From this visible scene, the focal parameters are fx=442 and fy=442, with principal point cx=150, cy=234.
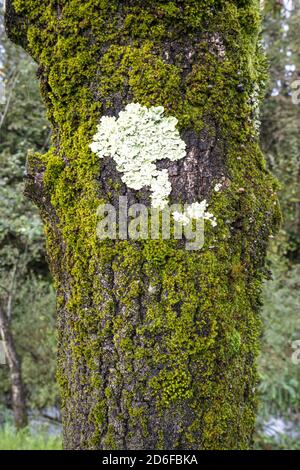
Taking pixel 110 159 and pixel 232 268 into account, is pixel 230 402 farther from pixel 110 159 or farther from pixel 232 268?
pixel 110 159

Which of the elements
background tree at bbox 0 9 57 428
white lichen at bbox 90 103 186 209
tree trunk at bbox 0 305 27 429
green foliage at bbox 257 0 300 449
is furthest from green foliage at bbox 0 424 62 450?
white lichen at bbox 90 103 186 209

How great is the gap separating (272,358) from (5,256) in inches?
139

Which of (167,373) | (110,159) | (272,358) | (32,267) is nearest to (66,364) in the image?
(167,373)

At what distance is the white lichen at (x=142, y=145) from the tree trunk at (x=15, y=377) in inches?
174

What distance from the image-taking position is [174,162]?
3.85ft

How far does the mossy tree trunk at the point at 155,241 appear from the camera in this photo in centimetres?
113

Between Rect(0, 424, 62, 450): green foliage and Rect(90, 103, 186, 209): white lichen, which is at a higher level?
Rect(90, 103, 186, 209): white lichen

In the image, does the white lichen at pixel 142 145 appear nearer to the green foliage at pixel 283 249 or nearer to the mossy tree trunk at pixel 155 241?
the mossy tree trunk at pixel 155 241

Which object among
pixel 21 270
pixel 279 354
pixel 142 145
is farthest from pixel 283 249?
pixel 142 145

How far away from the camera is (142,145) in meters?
1.19

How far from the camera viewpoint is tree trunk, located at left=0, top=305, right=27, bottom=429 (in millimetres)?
5161

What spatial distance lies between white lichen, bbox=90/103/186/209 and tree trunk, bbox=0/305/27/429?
4429mm

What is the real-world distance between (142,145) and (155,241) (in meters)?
0.26

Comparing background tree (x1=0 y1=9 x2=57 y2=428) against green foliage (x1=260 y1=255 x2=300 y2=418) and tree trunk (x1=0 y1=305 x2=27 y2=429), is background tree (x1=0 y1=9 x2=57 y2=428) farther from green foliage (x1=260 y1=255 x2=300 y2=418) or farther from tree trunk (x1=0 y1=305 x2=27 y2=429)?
green foliage (x1=260 y1=255 x2=300 y2=418)
